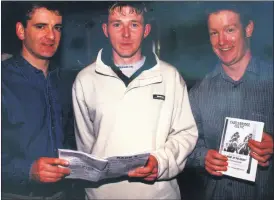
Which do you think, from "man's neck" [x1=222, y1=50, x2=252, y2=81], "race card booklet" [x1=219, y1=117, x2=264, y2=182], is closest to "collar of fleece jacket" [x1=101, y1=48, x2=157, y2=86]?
"man's neck" [x1=222, y1=50, x2=252, y2=81]

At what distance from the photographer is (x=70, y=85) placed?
5.37 feet

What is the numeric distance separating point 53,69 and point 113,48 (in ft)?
1.05

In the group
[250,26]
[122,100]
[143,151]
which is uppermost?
[250,26]

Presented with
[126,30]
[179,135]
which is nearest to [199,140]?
[179,135]

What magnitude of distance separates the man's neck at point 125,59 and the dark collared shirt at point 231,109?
321 mm

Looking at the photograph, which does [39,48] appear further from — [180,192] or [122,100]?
[180,192]

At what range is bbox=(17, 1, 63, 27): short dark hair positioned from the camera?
1.61 metres

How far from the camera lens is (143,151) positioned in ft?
5.22

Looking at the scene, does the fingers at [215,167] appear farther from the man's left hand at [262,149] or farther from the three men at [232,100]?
the man's left hand at [262,149]

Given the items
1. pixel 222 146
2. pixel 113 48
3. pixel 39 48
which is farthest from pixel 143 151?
pixel 39 48

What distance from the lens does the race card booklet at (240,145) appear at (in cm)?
157

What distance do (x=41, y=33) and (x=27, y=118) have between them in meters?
0.42

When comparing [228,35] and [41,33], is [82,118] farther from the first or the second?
[228,35]

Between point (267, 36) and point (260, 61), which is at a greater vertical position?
point (267, 36)
